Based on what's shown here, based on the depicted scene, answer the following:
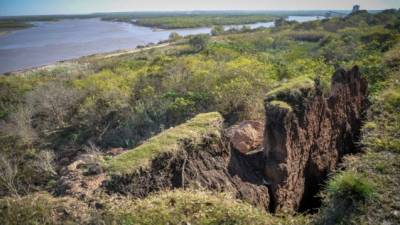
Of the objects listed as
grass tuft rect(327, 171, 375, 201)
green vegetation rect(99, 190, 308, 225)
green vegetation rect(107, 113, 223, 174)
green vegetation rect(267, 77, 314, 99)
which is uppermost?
green vegetation rect(267, 77, 314, 99)

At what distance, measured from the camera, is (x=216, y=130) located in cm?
892

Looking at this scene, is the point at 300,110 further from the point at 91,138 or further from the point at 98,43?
the point at 98,43

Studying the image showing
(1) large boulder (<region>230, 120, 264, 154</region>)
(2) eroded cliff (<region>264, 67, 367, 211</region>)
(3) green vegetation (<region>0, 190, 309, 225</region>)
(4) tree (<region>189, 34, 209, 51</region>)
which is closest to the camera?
(3) green vegetation (<region>0, 190, 309, 225</region>)

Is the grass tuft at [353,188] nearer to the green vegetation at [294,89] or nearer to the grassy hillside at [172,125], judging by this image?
the grassy hillside at [172,125]

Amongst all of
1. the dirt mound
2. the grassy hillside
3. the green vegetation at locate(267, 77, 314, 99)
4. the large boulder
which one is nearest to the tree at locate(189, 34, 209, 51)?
the grassy hillside

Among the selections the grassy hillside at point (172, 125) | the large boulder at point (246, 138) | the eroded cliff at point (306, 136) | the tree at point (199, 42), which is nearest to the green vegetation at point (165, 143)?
the grassy hillside at point (172, 125)

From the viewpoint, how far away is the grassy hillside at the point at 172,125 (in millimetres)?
6645

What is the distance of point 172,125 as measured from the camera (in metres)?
16.3

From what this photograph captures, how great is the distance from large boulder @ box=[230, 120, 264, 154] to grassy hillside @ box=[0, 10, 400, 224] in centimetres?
191

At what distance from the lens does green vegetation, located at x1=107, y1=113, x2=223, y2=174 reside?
24.3 feet

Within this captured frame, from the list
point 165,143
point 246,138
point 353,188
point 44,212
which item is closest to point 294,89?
point 246,138

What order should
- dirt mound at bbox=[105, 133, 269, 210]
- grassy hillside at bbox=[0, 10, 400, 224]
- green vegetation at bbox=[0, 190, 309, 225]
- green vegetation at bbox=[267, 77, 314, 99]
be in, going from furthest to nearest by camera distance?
green vegetation at bbox=[267, 77, 314, 99]
dirt mound at bbox=[105, 133, 269, 210]
grassy hillside at bbox=[0, 10, 400, 224]
green vegetation at bbox=[0, 190, 309, 225]

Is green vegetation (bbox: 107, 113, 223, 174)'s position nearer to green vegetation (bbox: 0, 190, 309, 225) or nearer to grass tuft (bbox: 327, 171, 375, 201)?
green vegetation (bbox: 0, 190, 309, 225)

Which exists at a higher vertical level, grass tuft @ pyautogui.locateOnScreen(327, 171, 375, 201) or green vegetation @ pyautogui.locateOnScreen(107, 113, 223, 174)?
green vegetation @ pyautogui.locateOnScreen(107, 113, 223, 174)
